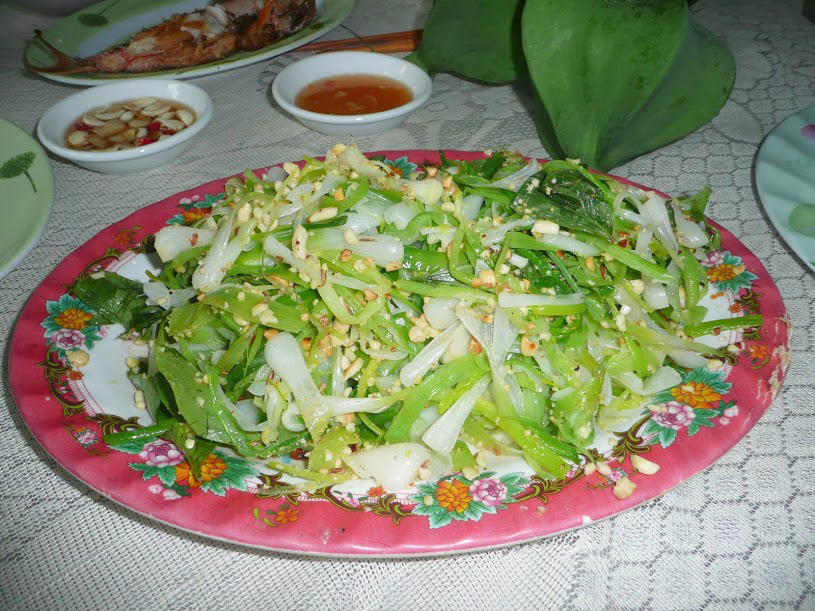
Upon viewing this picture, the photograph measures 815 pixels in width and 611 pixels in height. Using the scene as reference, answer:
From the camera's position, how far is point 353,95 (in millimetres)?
2070

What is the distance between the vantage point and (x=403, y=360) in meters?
1.06

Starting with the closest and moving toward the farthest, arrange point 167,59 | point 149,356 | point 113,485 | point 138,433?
point 113,485
point 138,433
point 149,356
point 167,59

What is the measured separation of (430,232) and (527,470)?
16.2 inches

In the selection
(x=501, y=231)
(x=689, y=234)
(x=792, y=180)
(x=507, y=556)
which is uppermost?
(x=501, y=231)

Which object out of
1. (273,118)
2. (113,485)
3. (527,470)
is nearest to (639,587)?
(527,470)

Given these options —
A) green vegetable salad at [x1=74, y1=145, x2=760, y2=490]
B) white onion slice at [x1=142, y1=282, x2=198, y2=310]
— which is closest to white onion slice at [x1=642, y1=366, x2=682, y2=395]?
green vegetable salad at [x1=74, y1=145, x2=760, y2=490]

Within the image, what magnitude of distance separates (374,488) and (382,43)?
1937 millimetres

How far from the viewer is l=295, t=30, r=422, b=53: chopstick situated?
2.39m

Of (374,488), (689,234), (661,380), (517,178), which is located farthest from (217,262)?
(689,234)

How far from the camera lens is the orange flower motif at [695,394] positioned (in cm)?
99

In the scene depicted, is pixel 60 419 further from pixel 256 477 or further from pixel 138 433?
pixel 256 477

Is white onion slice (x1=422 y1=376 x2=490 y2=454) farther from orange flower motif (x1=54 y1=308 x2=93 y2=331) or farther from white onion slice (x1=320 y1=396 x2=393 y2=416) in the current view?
orange flower motif (x1=54 y1=308 x2=93 y2=331)

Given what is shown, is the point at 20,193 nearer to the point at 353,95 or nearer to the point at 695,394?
the point at 353,95

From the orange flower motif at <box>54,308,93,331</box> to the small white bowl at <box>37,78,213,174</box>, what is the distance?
71cm
